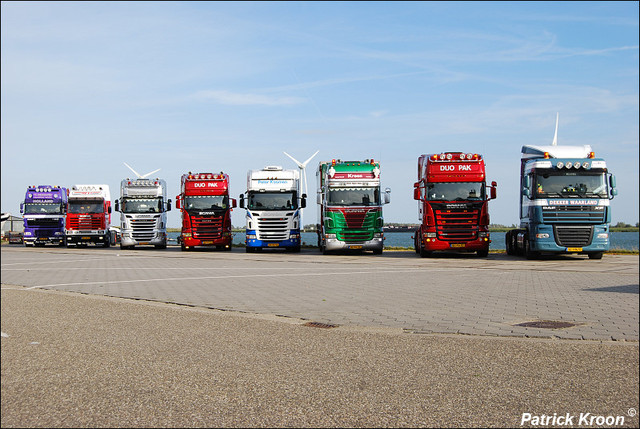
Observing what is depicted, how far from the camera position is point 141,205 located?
1503 inches

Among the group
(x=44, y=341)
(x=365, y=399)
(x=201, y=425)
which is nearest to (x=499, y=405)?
(x=365, y=399)

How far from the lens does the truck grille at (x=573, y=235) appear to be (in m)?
23.1

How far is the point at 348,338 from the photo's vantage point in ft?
27.6

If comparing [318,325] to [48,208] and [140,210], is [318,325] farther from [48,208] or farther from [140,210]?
[48,208]

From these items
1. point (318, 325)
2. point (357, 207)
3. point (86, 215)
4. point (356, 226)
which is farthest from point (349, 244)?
point (318, 325)

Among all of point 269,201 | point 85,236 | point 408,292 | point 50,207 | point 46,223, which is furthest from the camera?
point 85,236

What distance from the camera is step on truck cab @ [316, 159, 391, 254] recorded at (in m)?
29.9

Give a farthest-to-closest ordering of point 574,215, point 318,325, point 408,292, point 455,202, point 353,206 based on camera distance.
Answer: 1. point 353,206
2. point 455,202
3. point 574,215
4. point 408,292
5. point 318,325

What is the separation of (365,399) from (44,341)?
4.07 m

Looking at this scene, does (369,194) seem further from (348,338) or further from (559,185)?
(348,338)

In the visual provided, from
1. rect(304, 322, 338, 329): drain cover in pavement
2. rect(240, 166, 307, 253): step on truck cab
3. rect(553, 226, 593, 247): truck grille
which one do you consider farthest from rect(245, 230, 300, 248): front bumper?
rect(304, 322, 338, 329): drain cover in pavement

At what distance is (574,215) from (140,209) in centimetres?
2412

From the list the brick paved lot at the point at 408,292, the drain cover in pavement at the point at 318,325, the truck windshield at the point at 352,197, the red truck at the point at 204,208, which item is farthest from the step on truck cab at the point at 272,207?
the drain cover in pavement at the point at 318,325

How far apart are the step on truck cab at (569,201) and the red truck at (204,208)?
1689 centimetres
